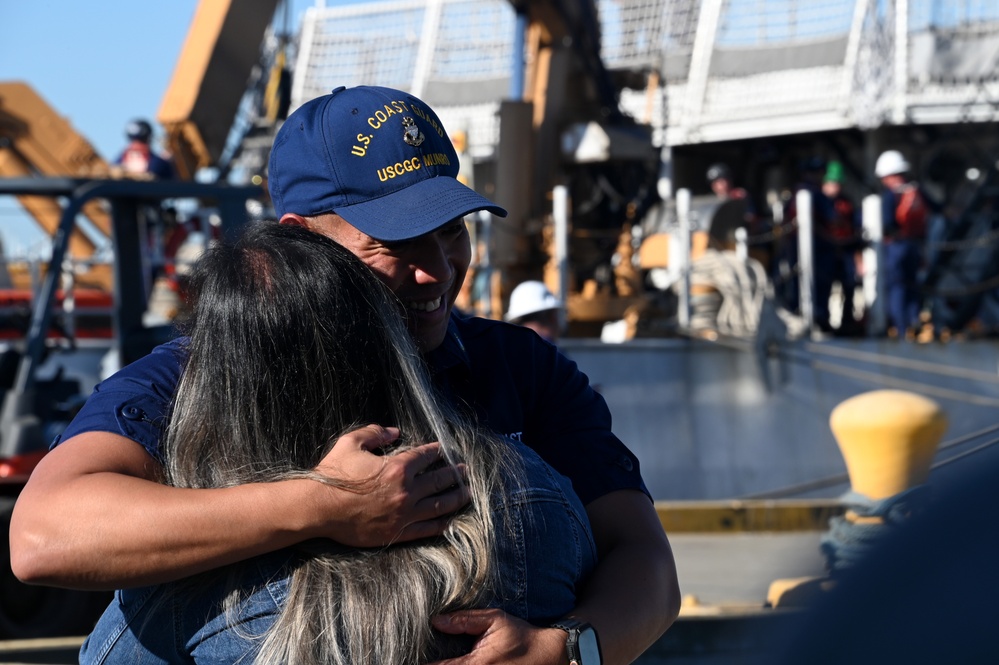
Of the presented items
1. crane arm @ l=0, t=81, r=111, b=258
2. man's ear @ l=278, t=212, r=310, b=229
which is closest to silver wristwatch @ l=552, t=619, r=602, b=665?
man's ear @ l=278, t=212, r=310, b=229

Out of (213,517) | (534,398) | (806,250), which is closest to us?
(213,517)

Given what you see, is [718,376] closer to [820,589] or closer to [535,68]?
[535,68]

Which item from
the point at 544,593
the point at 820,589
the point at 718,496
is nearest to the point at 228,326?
the point at 544,593

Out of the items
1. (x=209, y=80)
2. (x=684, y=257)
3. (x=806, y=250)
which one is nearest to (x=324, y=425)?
(x=684, y=257)

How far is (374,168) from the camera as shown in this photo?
1.80 m

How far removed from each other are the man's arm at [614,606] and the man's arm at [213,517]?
0.14m

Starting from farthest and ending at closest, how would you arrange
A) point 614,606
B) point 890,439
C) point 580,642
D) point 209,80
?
point 209,80 → point 890,439 → point 614,606 → point 580,642

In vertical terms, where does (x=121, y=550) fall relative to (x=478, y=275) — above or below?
above

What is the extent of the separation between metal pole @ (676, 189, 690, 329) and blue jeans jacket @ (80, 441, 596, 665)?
9.04m

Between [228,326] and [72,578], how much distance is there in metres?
0.35

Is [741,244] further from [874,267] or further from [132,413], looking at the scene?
[132,413]

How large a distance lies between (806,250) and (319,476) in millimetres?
10080

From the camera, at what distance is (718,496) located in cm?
1005

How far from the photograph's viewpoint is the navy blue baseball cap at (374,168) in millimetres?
1775
